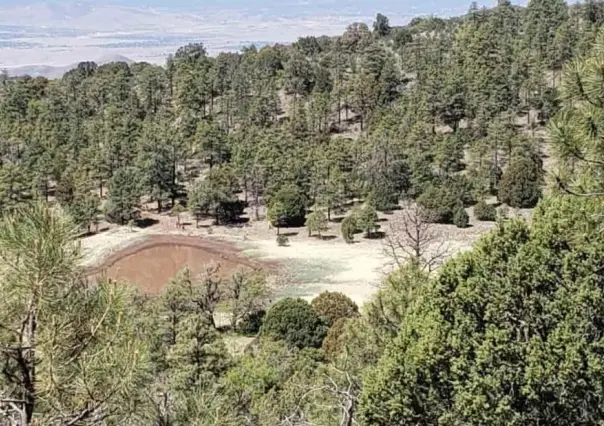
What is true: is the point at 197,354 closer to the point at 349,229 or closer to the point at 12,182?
the point at 349,229

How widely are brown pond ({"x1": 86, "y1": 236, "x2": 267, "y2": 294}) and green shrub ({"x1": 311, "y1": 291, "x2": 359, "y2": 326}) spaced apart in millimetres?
10578

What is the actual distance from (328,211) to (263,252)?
259 inches

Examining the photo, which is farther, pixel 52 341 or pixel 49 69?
pixel 49 69

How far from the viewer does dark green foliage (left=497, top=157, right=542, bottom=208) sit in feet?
142

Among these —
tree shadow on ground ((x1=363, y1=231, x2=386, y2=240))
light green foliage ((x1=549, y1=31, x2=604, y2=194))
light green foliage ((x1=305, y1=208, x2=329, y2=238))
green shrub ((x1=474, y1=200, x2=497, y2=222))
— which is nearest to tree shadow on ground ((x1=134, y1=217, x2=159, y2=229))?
light green foliage ((x1=305, y1=208, x2=329, y2=238))

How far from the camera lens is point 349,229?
42469mm

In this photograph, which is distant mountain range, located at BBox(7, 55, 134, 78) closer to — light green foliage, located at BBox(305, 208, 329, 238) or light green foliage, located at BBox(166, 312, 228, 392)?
light green foliage, located at BBox(305, 208, 329, 238)

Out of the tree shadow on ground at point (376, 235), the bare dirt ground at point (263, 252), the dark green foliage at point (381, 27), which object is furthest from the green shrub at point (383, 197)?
the dark green foliage at point (381, 27)

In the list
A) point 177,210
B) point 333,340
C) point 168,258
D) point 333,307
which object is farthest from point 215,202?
point 333,340

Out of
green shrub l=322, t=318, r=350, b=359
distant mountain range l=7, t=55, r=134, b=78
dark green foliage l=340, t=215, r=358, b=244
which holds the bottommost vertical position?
dark green foliage l=340, t=215, r=358, b=244

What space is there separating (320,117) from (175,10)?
133 m

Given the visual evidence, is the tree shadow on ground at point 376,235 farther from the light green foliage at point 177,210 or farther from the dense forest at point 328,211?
the light green foliage at point 177,210

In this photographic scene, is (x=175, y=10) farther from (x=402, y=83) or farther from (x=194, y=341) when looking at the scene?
(x=194, y=341)

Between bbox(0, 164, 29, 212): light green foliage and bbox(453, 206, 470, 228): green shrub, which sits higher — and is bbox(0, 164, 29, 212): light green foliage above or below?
above
